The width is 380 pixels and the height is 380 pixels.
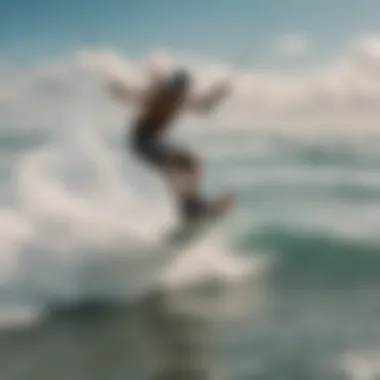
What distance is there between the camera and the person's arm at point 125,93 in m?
1.51

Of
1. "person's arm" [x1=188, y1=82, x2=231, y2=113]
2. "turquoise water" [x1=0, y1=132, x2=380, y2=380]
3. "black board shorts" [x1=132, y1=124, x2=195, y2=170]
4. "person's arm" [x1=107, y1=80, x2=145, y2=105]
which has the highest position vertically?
"person's arm" [x1=107, y1=80, x2=145, y2=105]

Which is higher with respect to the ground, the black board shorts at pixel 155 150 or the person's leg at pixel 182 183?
the black board shorts at pixel 155 150

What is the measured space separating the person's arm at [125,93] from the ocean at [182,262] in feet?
0.13

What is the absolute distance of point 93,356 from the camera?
1472 millimetres

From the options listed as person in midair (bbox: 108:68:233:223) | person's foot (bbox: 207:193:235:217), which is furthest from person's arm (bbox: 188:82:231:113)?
person's foot (bbox: 207:193:235:217)

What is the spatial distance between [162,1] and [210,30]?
0.36 feet

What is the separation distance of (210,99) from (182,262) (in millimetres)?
315

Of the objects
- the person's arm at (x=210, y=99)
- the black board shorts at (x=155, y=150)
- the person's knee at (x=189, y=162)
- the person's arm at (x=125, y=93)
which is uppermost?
the person's arm at (x=125, y=93)

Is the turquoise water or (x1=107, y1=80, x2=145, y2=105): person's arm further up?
(x1=107, y1=80, x2=145, y2=105): person's arm

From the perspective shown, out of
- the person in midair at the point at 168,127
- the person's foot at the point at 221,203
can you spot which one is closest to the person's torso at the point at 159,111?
the person in midair at the point at 168,127

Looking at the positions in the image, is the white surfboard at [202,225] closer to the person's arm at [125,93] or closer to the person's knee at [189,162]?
the person's knee at [189,162]

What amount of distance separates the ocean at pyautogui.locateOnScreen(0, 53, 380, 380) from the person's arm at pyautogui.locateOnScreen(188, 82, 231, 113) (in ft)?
0.15

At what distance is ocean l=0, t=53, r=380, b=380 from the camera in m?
1.47

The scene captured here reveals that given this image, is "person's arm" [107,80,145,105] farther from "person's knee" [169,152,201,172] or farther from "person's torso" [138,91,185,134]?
"person's knee" [169,152,201,172]
